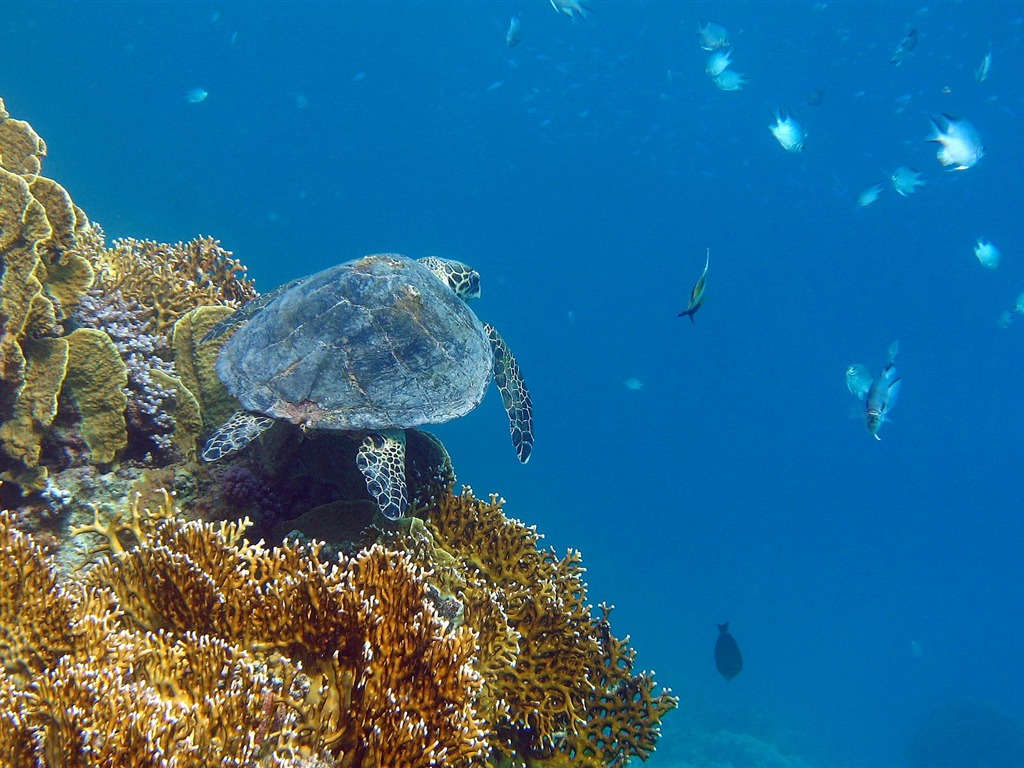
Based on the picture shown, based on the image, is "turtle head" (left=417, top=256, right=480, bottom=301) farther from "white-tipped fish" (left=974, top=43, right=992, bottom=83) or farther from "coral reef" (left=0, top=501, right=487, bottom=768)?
"white-tipped fish" (left=974, top=43, right=992, bottom=83)

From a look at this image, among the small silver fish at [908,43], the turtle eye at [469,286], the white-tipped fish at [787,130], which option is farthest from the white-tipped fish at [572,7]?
the turtle eye at [469,286]

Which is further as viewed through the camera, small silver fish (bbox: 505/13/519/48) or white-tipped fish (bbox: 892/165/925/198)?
small silver fish (bbox: 505/13/519/48)

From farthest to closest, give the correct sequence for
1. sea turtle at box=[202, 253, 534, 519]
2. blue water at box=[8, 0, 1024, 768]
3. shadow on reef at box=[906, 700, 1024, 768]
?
blue water at box=[8, 0, 1024, 768], shadow on reef at box=[906, 700, 1024, 768], sea turtle at box=[202, 253, 534, 519]

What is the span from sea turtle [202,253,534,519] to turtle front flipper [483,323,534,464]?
35 cm

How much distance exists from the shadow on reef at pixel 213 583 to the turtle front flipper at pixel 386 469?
27 centimetres

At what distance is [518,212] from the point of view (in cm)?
9238

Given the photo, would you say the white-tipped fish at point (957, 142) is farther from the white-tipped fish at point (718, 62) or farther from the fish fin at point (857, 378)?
the white-tipped fish at point (718, 62)

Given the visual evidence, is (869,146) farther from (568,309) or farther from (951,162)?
(951,162)

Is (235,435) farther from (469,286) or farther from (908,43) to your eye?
(908,43)

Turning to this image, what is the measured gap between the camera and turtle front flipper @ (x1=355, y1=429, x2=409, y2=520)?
395 cm

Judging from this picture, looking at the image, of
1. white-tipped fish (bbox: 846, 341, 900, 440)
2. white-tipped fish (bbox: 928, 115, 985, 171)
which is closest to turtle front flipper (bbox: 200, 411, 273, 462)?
white-tipped fish (bbox: 846, 341, 900, 440)

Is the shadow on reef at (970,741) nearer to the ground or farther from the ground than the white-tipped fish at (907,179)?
nearer to the ground

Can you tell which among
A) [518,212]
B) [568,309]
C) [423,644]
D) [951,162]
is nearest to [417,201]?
[518,212]

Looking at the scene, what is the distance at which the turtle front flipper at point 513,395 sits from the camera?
585 cm
